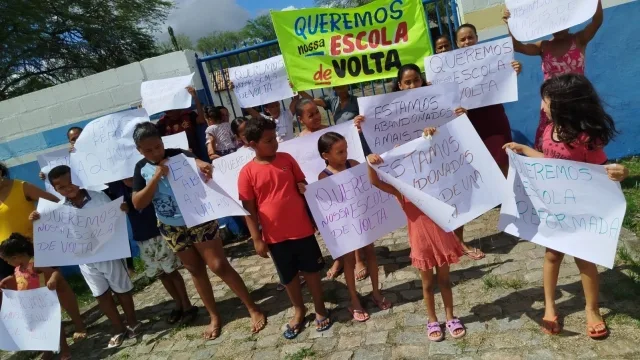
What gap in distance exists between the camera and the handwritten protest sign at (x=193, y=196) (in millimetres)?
3367

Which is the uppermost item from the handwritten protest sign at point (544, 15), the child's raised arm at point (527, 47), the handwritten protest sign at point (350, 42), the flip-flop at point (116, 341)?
the handwritten protest sign at point (350, 42)

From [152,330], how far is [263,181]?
2.10m

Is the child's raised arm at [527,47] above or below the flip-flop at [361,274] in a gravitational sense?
above

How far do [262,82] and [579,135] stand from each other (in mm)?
3253

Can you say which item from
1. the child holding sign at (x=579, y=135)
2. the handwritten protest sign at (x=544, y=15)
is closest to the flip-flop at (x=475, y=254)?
the child holding sign at (x=579, y=135)

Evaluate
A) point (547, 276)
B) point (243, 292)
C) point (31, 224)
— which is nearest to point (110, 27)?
point (31, 224)

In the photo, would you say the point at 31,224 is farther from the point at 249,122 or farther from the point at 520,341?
the point at 520,341

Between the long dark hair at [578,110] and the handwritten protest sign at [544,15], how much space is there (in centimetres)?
133

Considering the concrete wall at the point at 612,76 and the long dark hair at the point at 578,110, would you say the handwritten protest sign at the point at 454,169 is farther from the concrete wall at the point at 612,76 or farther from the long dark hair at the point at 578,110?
the concrete wall at the point at 612,76

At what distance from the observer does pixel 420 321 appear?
128 inches

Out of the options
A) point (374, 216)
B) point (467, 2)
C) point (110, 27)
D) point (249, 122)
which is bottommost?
point (374, 216)

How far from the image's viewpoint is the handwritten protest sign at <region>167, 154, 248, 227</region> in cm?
337

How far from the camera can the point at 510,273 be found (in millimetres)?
3596

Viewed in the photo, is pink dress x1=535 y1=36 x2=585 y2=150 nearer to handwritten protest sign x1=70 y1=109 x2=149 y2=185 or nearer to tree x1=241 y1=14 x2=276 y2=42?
handwritten protest sign x1=70 y1=109 x2=149 y2=185
